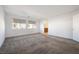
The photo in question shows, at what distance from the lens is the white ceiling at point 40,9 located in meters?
1.98

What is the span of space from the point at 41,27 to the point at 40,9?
0.55 metres

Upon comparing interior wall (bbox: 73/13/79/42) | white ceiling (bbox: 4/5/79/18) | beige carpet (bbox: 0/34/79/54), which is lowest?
beige carpet (bbox: 0/34/79/54)

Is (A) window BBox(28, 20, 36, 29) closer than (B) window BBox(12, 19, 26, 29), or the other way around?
(B) window BBox(12, 19, 26, 29)

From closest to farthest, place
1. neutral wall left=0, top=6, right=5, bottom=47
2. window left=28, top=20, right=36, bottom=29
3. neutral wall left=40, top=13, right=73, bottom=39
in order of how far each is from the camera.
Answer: neutral wall left=0, top=6, right=5, bottom=47 → neutral wall left=40, top=13, right=73, bottom=39 → window left=28, top=20, right=36, bottom=29

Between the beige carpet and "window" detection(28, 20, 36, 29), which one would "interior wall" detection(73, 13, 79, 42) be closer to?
the beige carpet

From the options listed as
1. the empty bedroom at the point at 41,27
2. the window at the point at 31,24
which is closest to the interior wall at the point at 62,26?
the empty bedroom at the point at 41,27

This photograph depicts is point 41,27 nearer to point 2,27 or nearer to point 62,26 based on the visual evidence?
point 62,26

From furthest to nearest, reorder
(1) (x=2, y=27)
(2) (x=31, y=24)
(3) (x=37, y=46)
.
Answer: (2) (x=31, y=24) → (3) (x=37, y=46) → (1) (x=2, y=27)

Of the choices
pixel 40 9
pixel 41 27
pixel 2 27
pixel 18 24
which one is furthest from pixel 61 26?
pixel 2 27

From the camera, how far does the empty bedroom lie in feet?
6.59

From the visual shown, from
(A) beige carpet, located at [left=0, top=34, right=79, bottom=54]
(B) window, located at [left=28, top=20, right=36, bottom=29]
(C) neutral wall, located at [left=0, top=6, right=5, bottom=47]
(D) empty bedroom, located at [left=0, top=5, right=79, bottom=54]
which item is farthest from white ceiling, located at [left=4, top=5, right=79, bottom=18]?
(A) beige carpet, located at [left=0, top=34, right=79, bottom=54]

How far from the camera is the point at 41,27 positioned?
234 cm
